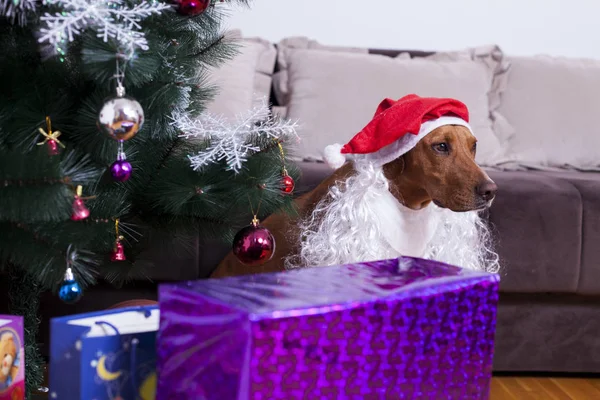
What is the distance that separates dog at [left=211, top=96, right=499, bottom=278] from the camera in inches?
54.7

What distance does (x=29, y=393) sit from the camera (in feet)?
4.06

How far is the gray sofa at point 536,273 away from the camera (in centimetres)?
171

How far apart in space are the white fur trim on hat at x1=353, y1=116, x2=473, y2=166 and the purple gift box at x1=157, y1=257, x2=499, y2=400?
1.43ft

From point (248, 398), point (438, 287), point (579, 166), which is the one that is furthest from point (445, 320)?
point (579, 166)

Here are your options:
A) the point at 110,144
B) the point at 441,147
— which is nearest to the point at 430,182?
the point at 441,147

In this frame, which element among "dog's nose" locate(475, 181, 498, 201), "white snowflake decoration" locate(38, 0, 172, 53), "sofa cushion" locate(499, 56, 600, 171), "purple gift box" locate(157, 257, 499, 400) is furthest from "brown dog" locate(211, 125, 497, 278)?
"sofa cushion" locate(499, 56, 600, 171)

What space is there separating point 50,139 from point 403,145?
666 mm

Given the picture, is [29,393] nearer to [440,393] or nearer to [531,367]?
[440,393]

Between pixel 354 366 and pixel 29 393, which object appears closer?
pixel 354 366

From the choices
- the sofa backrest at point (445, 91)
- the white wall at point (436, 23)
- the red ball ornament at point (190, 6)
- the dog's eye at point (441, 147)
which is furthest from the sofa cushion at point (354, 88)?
the red ball ornament at point (190, 6)

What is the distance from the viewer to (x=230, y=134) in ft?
4.04

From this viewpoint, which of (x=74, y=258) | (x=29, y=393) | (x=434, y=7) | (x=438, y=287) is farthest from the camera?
(x=434, y=7)

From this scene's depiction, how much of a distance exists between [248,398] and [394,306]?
21 cm

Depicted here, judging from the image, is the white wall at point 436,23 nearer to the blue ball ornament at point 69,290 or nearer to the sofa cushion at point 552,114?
the sofa cushion at point 552,114
